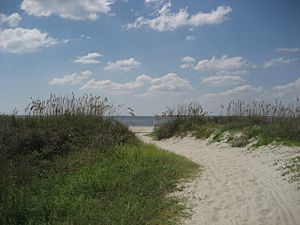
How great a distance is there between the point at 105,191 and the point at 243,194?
266 centimetres

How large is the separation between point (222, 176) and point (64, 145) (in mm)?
4676

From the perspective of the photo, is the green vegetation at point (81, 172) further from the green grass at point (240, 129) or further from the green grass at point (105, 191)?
the green grass at point (240, 129)

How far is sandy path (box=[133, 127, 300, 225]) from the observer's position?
6.63 metres

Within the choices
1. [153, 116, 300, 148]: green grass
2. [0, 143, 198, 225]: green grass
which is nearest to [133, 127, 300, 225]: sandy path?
[0, 143, 198, 225]: green grass

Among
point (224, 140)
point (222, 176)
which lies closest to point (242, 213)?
point (222, 176)

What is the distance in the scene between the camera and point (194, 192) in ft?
27.5

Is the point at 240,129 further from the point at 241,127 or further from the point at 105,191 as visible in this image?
the point at 105,191

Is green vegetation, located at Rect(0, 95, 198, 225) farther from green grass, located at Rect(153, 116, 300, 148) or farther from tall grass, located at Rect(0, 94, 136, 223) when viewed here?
green grass, located at Rect(153, 116, 300, 148)

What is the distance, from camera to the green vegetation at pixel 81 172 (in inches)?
276

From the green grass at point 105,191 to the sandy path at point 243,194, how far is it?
439mm

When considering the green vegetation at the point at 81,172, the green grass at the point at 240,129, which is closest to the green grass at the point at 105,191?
the green vegetation at the point at 81,172

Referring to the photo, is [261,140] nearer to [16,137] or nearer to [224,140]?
[224,140]

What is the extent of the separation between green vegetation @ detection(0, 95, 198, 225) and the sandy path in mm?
449

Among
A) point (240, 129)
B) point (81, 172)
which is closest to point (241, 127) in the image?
point (240, 129)
